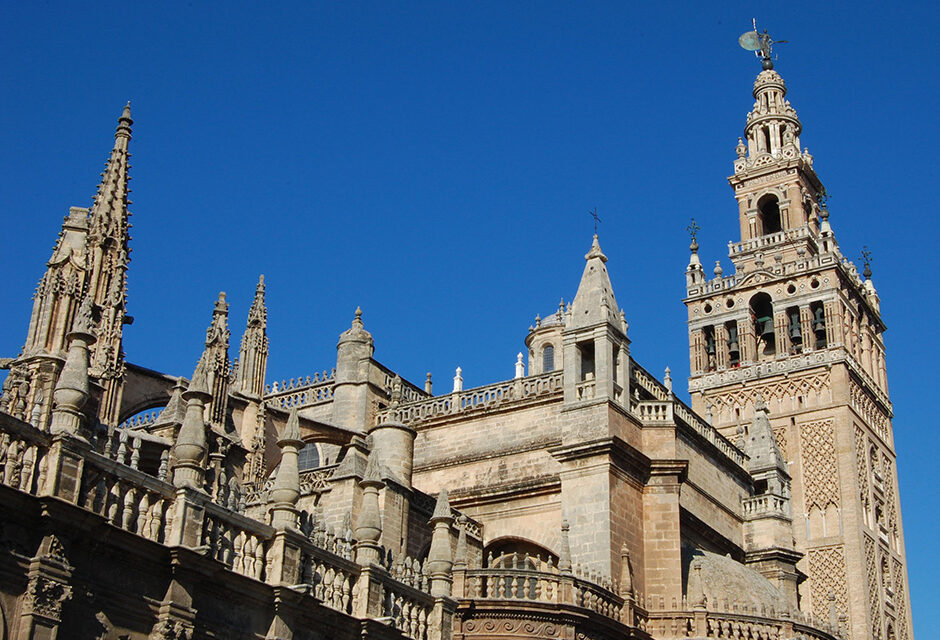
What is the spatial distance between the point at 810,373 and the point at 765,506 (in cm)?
1450

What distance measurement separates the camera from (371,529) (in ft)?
58.2

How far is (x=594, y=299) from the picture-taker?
27344 mm

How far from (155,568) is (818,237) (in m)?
40.4

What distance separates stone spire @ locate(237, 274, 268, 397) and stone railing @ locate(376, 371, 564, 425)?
3775 millimetres

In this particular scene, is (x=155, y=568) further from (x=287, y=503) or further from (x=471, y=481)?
(x=471, y=481)

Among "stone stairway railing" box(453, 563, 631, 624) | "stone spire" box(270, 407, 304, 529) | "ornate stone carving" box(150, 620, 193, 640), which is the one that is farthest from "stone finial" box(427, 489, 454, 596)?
"ornate stone carving" box(150, 620, 193, 640)

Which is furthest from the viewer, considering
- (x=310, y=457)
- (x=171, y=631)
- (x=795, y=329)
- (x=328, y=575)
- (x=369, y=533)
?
(x=795, y=329)

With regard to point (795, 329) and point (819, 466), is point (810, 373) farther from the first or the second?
point (819, 466)

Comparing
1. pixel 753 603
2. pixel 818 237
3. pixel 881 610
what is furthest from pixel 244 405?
pixel 818 237

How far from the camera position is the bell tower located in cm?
4216

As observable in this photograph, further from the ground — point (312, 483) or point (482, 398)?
point (482, 398)

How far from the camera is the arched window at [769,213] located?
51438mm

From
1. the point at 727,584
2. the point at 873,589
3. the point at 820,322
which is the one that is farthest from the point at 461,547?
the point at 820,322

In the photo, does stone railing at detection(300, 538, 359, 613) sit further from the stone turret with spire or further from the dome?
the dome
